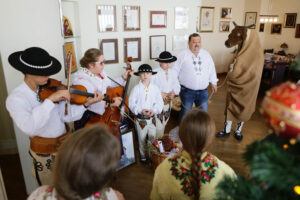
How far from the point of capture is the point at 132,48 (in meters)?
4.36

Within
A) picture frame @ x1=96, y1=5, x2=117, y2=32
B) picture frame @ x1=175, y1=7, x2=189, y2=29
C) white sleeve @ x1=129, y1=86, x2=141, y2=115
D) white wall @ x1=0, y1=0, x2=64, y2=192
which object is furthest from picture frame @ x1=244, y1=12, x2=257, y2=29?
white wall @ x1=0, y1=0, x2=64, y2=192

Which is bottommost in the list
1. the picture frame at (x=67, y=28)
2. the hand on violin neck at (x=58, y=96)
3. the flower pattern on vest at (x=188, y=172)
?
the flower pattern on vest at (x=188, y=172)

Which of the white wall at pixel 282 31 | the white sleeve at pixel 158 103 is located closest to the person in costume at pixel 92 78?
the white sleeve at pixel 158 103

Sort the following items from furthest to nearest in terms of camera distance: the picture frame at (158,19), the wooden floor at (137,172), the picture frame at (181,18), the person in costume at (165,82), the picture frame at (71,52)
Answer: the picture frame at (181,18)
the picture frame at (158,19)
the person in costume at (165,82)
the picture frame at (71,52)
the wooden floor at (137,172)

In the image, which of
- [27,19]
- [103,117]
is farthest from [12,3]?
[103,117]

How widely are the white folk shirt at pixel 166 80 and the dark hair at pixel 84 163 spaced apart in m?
2.82

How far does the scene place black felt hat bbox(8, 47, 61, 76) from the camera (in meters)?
1.74

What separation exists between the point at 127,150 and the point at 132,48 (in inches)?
79.1

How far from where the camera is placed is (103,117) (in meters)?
2.60

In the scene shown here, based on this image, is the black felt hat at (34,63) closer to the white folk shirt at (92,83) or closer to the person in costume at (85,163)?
the white folk shirt at (92,83)

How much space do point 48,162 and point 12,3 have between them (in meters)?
1.54

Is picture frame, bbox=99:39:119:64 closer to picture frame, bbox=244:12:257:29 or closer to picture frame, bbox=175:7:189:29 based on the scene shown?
picture frame, bbox=175:7:189:29

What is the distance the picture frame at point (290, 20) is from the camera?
7870 millimetres

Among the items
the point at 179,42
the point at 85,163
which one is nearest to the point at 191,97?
the point at 179,42
